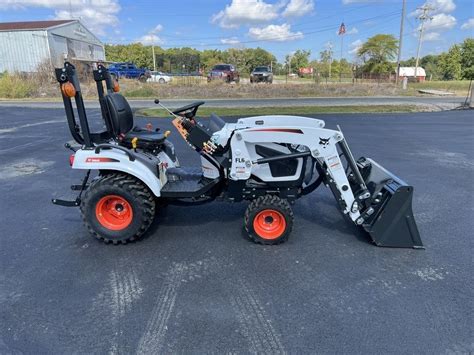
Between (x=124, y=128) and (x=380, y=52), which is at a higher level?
(x=380, y=52)

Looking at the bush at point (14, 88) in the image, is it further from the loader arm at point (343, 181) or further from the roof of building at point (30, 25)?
the loader arm at point (343, 181)

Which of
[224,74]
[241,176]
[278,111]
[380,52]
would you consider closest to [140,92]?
→ [224,74]

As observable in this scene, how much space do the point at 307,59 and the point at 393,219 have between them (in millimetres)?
89908

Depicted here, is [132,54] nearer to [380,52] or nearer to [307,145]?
[380,52]

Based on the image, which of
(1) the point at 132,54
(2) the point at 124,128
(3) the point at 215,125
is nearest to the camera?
(3) the point at 215,125

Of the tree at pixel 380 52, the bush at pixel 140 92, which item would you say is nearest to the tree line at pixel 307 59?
the tree at pixel 380 52

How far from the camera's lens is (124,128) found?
13.6 feet

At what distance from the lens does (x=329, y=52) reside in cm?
7825

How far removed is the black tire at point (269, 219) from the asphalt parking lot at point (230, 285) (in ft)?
0.46

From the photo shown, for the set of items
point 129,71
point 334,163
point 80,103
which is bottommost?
point 334,163

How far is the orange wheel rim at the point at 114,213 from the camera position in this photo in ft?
12.5

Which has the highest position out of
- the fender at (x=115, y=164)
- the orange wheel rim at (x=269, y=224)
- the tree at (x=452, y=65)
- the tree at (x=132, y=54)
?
the tree at (x=132, y=54)

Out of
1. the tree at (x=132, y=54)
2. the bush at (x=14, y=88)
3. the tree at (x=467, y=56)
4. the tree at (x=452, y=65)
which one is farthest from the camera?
the tree at (x=132, y=54)

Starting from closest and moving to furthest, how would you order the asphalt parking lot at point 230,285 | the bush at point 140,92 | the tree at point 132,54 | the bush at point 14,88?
the asphalt parking lot at point 230,285 → the bush at point 14,88 → the bush at point 140,92 → the tree at point 132,54
